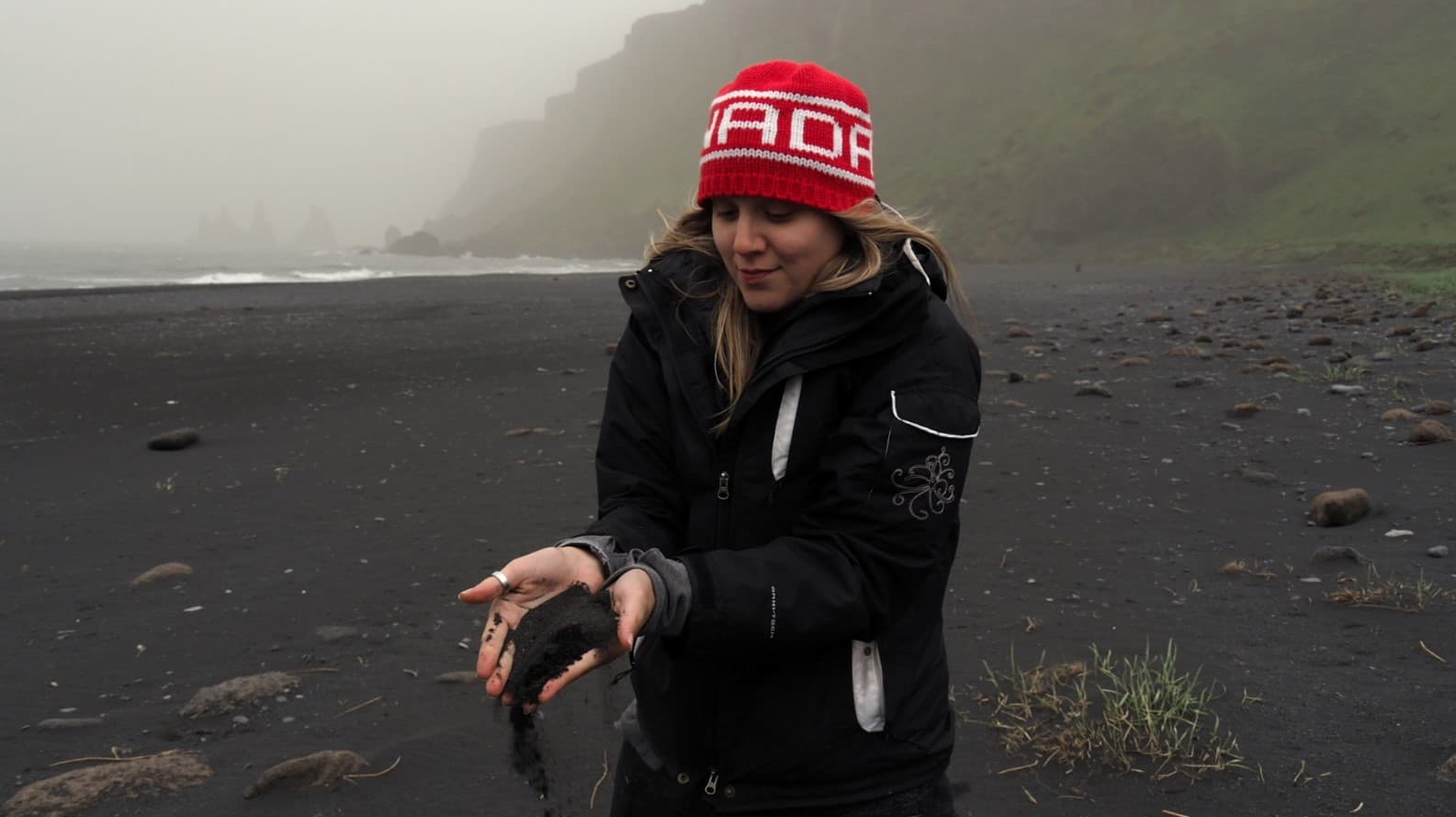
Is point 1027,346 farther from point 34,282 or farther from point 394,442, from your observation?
point 34,282

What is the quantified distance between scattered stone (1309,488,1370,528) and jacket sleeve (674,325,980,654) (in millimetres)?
4878

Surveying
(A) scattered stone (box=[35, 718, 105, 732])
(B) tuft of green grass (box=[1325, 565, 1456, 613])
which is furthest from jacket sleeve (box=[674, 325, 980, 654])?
(B) tuft of green grass (box=[1325, 565, 1456, 613])

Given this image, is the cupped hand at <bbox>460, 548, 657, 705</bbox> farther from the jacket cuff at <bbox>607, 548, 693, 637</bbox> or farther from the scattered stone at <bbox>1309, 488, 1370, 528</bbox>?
the scattered stone at <bbox>1309, 488, 1370, 528</bbox>

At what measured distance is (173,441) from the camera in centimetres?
844

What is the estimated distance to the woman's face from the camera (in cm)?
219

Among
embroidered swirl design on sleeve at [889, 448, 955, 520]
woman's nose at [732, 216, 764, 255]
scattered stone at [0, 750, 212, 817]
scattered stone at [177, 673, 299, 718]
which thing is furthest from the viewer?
scattered stone at [177, 673, 299, 718]

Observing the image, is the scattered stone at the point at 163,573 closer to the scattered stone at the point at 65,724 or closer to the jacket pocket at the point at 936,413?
the scattered stone at the point at 65,724

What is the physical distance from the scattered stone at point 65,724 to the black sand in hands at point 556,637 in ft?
9.86

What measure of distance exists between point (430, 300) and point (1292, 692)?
76.6ft

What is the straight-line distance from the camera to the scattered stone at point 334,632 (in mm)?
4699

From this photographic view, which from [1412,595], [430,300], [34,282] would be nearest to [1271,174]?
[430,300]

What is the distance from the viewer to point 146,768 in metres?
3.51

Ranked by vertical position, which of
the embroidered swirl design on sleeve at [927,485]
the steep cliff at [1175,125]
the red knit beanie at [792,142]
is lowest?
the embroidered swirl design on sleeve at [927,485]

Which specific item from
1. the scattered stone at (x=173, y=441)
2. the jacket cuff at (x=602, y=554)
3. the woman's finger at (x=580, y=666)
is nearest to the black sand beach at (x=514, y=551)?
the scattered stone at (x=173, y=441)
